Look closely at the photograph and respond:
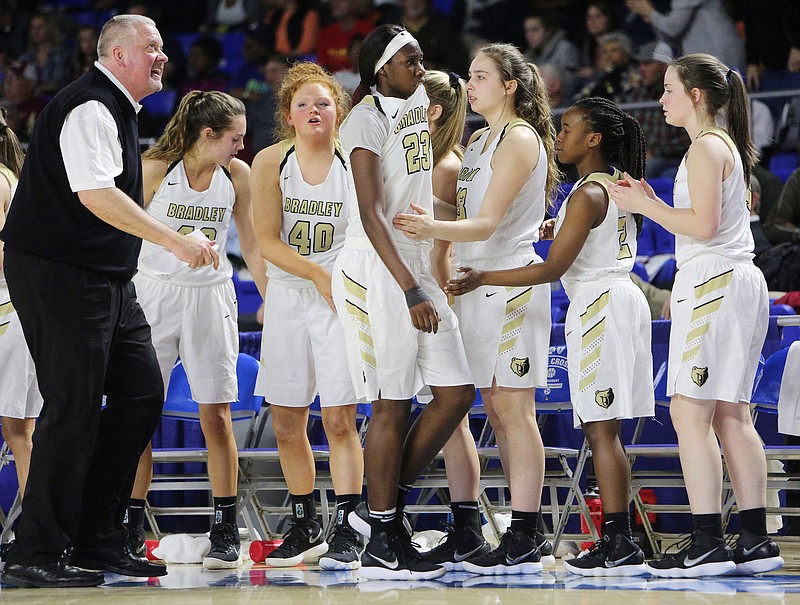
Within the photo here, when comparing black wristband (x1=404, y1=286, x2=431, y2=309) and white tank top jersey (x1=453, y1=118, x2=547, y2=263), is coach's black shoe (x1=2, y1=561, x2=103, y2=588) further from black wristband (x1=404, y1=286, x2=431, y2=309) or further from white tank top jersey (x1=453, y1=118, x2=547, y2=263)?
white tank top jersey (x1=453, y1=118, x2=547, y2=263)

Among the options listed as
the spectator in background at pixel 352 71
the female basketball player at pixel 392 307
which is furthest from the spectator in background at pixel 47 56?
the female basketball player at pixel 392 307

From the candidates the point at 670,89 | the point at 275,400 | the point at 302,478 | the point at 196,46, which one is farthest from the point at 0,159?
the point at 196,46

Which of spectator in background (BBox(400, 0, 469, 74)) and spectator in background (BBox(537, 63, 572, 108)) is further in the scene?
spectator in background (BBox(400, 0, 469, 74))

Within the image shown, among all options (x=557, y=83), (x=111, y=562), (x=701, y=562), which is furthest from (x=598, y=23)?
(x=111, y=562)

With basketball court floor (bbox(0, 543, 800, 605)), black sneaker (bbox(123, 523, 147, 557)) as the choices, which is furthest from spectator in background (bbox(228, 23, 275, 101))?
basketball court floor (bbox(0, 543, 800, 605))

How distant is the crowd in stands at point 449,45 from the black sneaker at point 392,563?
13.2 ft

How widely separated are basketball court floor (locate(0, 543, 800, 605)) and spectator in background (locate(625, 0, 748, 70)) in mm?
5900

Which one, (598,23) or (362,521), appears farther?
(598,23)

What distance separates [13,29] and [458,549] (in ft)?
35.8

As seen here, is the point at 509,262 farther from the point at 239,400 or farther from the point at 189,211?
the point at 239,400

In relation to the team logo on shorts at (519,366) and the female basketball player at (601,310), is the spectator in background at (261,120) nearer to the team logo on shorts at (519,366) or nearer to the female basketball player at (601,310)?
the female basketball player at (601,310)

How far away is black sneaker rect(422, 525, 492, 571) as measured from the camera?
3955 mm

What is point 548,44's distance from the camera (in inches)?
394

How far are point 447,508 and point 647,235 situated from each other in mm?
3531
